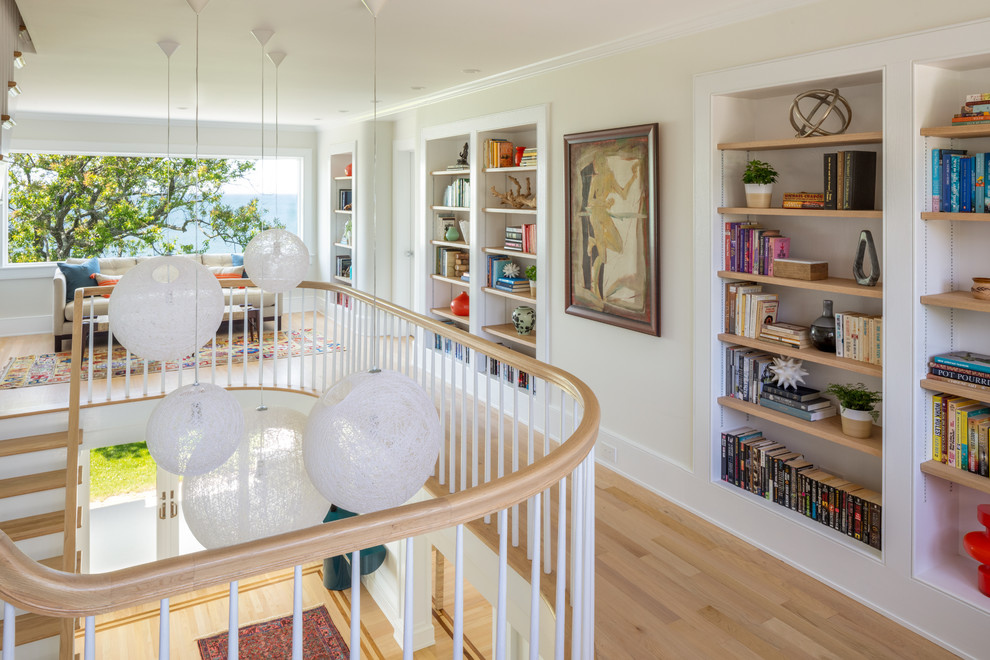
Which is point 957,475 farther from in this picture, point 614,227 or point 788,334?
point 614,227

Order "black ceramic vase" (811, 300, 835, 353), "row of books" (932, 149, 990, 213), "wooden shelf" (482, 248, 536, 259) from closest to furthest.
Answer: "row of books" (932, 149, 990, 213), "black ceramic vase" (811, 300, 835, 353), "wooden shelf" (482, 248, 536, 259)

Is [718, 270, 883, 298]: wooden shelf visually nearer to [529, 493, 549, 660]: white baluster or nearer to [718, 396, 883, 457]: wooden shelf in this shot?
[718, 396, 883, 457]: wooden shelf

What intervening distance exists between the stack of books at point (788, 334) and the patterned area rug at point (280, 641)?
4.33m

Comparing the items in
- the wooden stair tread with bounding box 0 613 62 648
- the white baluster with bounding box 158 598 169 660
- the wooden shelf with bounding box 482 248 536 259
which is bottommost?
the wooden stair tread with bounding box 0 613 62 648

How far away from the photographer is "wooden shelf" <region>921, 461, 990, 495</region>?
270cm

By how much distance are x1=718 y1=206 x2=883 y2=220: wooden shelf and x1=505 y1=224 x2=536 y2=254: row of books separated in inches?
76.4

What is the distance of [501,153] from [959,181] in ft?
11.7

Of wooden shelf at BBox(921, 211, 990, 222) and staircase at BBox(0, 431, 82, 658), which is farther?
staircase at BBox(0, 431, 82, 658)

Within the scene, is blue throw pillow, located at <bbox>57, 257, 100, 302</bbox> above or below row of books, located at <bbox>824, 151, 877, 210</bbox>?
below

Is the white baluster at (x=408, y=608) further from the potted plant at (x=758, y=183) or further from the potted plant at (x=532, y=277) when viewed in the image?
the potted plant at (x=532, y=277)

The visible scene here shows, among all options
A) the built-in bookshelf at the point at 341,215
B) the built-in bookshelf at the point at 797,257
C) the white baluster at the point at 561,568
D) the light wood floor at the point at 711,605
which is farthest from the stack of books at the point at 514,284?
the white baluster at the point at 561,568

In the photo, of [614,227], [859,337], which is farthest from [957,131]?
[614,227]

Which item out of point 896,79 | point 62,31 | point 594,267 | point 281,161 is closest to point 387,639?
point 594,267

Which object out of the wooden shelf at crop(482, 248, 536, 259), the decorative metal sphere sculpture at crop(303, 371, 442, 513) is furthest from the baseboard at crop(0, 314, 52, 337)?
the decorative metal sphere sculpture at crop(303, 371, 442, 513)
